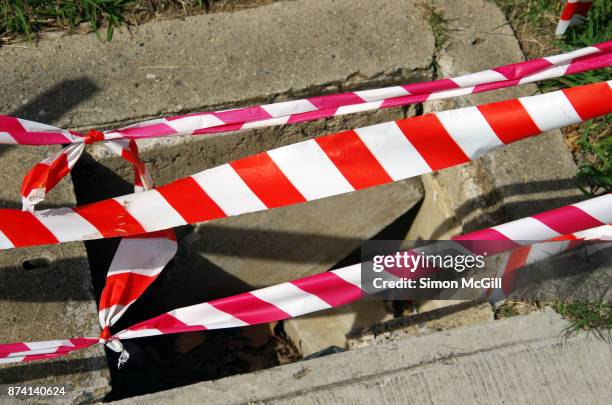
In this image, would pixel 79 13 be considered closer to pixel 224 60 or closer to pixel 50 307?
pixel 224 60

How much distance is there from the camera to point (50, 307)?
2.68m

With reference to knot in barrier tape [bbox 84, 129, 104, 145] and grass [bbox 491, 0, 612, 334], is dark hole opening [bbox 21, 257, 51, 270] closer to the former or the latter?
knot in barrier tape [bbox 84, 129, 104, 145]

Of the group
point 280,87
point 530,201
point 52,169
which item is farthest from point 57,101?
point 530,201

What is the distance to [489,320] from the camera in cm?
285

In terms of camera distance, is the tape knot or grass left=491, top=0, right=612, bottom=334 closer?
the tape knot

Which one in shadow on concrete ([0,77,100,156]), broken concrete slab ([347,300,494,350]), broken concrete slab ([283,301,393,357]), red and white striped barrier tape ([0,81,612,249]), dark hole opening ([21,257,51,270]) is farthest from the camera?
broken concrete slab ([283,301,393,357])

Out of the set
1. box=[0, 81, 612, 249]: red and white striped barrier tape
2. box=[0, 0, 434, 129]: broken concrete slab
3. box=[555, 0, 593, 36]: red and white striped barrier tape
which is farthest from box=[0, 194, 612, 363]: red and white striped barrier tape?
box=[555, 0, 593, 36]: red and white striped barrier tape

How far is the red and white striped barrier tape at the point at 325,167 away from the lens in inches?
93.7

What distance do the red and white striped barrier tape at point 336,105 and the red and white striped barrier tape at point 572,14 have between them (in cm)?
82

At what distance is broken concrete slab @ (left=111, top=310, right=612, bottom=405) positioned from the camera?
257 centimetres

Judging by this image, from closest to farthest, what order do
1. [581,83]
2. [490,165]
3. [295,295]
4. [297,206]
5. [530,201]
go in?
[295,295] → [530,201] → [490,165] → [581,83] → [297,206]

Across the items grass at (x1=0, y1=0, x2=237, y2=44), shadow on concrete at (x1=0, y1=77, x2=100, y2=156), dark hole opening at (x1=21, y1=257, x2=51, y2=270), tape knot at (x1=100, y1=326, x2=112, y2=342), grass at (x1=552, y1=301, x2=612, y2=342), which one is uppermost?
grass at (x1=0, y1=0, x2=237, y2=44)

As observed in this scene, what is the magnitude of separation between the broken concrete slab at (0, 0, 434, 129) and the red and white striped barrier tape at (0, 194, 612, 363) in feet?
3.41

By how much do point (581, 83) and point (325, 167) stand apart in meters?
1.72
